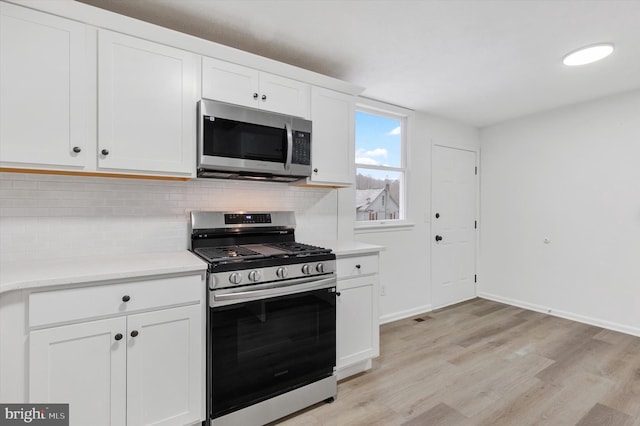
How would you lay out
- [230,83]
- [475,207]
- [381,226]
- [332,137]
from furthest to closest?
[475,207] → [381,226] → [332,137] → [230,83]

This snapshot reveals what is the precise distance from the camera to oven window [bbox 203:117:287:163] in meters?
2.02

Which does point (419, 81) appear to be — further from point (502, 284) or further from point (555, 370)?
point (502, 284)

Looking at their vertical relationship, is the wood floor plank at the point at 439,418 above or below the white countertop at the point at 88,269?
below

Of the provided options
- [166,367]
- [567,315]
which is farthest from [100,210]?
[567,315]

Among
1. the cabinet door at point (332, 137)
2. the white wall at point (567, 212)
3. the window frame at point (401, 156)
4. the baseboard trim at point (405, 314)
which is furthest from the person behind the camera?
the baseboard trim at point (405, 314)

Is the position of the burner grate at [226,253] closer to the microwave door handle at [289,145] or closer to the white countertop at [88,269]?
the white countertop at [88,269]

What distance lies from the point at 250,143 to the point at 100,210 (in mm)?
995

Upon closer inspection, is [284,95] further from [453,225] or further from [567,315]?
[567,315]

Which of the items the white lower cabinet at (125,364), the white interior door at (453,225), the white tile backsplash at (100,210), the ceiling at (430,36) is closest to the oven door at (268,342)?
the white lower cabinet at (125,364)

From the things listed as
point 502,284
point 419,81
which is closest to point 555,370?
point 502,284

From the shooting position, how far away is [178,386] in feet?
5.65

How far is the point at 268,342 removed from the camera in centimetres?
195

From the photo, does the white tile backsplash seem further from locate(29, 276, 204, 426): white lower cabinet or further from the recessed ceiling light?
the recessed ceiling light

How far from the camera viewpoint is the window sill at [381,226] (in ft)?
11.1
